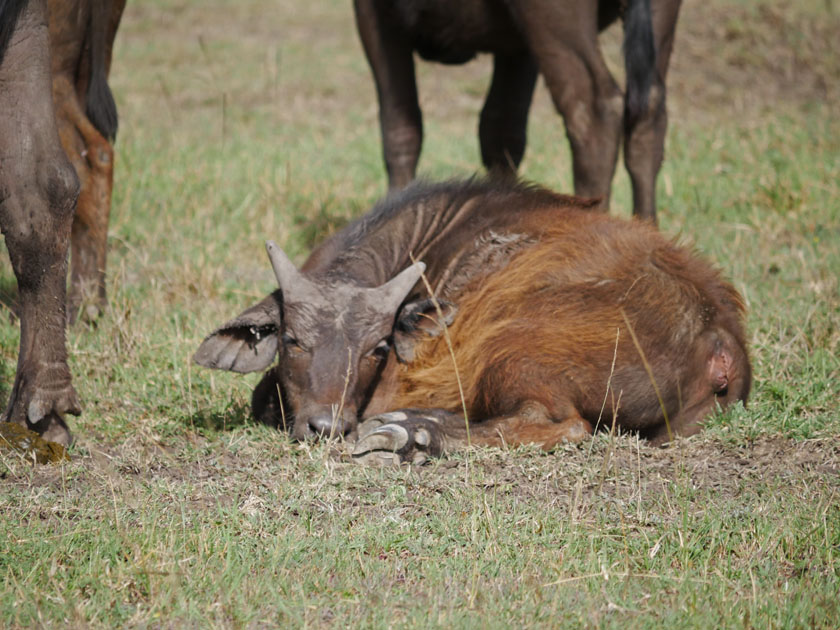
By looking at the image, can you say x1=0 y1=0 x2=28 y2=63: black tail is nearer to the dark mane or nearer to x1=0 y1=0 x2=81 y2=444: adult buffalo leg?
x1=0 y1=0 x2=81 y2=444: adult buffalo leg

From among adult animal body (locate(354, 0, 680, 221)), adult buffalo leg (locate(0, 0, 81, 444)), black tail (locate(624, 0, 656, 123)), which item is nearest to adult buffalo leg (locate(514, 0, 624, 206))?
adult animal body (locate(354, 0, 680, 221))

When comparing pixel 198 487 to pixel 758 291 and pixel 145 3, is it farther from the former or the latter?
pixel 145 3

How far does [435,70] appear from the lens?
12805 millimetres

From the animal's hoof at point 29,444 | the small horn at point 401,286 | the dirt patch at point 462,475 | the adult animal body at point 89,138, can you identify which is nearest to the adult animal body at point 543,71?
the small horn at point 401,286

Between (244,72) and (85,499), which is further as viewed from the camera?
(244,72)

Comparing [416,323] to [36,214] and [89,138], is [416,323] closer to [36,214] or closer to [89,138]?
[36,214]

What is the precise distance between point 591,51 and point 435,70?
24.1ft

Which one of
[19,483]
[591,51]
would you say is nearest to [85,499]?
[19,483]

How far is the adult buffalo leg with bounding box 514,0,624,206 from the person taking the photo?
18.4ft

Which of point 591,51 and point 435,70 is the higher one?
point 591,51

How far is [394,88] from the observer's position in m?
6.82

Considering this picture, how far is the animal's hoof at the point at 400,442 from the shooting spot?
3.89 metres

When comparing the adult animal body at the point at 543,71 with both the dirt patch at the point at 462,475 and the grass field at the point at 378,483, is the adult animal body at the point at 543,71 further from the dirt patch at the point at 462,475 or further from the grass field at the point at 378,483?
the dirt patch at the point at 462,475

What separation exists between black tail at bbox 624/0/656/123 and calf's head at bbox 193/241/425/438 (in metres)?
2.25
